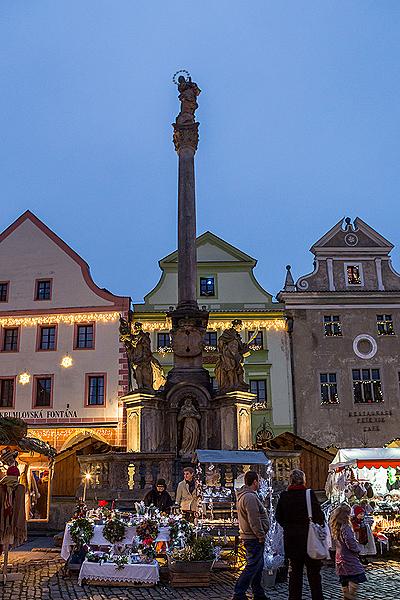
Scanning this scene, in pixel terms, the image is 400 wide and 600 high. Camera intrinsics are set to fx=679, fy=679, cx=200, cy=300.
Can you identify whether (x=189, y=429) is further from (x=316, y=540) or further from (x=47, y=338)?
(x=47, y=338)

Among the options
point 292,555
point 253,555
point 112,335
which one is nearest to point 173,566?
point 253,555

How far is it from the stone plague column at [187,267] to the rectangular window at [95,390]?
11111mm

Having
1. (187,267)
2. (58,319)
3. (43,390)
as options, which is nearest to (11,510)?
(187,267)

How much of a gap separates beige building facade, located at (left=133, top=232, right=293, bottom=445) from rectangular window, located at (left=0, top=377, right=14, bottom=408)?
257 inches

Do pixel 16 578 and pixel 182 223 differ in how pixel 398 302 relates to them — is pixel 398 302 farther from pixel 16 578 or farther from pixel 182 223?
pixel 16 578

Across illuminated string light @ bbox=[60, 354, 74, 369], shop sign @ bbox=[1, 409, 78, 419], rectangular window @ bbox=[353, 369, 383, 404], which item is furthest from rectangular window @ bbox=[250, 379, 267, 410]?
illuminated string light @ bbox=[60, 354, 74, 369]

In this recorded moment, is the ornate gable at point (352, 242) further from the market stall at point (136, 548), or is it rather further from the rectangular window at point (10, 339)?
the market stall at point (136, 548)

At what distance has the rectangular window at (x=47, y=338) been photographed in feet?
104

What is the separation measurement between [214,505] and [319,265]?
1982cm

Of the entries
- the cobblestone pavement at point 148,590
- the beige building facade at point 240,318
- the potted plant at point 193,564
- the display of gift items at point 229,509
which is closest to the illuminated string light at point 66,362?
the beige building facade at point 240,318

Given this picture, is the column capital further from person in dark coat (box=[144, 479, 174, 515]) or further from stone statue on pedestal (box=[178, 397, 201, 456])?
person in dark coat (box=[144, 479, 174, 515])

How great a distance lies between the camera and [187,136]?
74.6 ft

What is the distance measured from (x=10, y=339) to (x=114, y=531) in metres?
22.9

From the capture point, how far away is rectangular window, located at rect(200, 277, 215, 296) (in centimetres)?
3262
